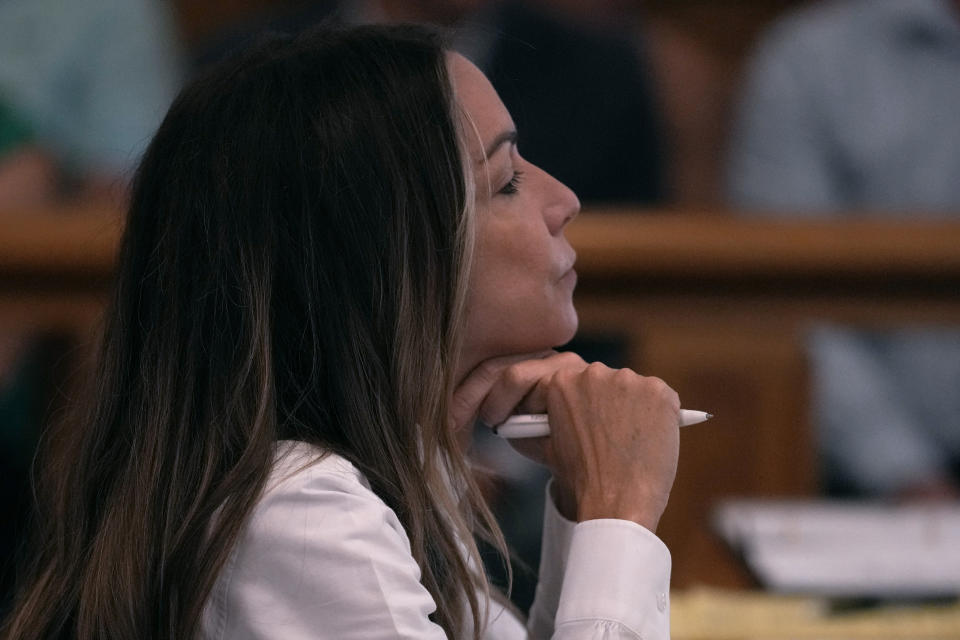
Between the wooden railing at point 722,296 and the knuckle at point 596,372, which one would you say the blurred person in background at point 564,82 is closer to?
the wooden railing at point 722,296

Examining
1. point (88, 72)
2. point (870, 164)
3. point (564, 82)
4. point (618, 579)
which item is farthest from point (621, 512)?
point (88, 72)

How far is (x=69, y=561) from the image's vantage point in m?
0.98

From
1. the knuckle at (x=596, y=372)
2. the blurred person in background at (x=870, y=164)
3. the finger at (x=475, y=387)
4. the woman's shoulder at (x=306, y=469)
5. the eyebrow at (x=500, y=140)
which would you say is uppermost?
the eyebrow at (x=500, y=140)

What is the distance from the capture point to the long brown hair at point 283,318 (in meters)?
0.93

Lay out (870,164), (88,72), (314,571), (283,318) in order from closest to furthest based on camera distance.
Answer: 1. (314,571)
2. (283,318)
3. (870,164)
4. (88,72)

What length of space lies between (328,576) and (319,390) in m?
0.16

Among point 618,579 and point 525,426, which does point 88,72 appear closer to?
point 525,426

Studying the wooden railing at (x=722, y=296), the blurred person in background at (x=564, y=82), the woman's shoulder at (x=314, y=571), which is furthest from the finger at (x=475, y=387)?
the blurred person in background at (x=564, y=82)

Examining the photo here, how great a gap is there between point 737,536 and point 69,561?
2.47 feet

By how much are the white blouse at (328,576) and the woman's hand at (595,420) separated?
8 centimetres

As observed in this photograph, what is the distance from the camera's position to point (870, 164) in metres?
2.29

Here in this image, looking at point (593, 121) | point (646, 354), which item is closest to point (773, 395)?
point (646, 354)

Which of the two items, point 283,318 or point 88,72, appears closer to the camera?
point 283,318

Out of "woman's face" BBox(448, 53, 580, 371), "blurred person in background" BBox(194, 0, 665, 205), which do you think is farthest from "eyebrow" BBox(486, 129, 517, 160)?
"blurred person in background" BBox(194, 0, 665, 205)
